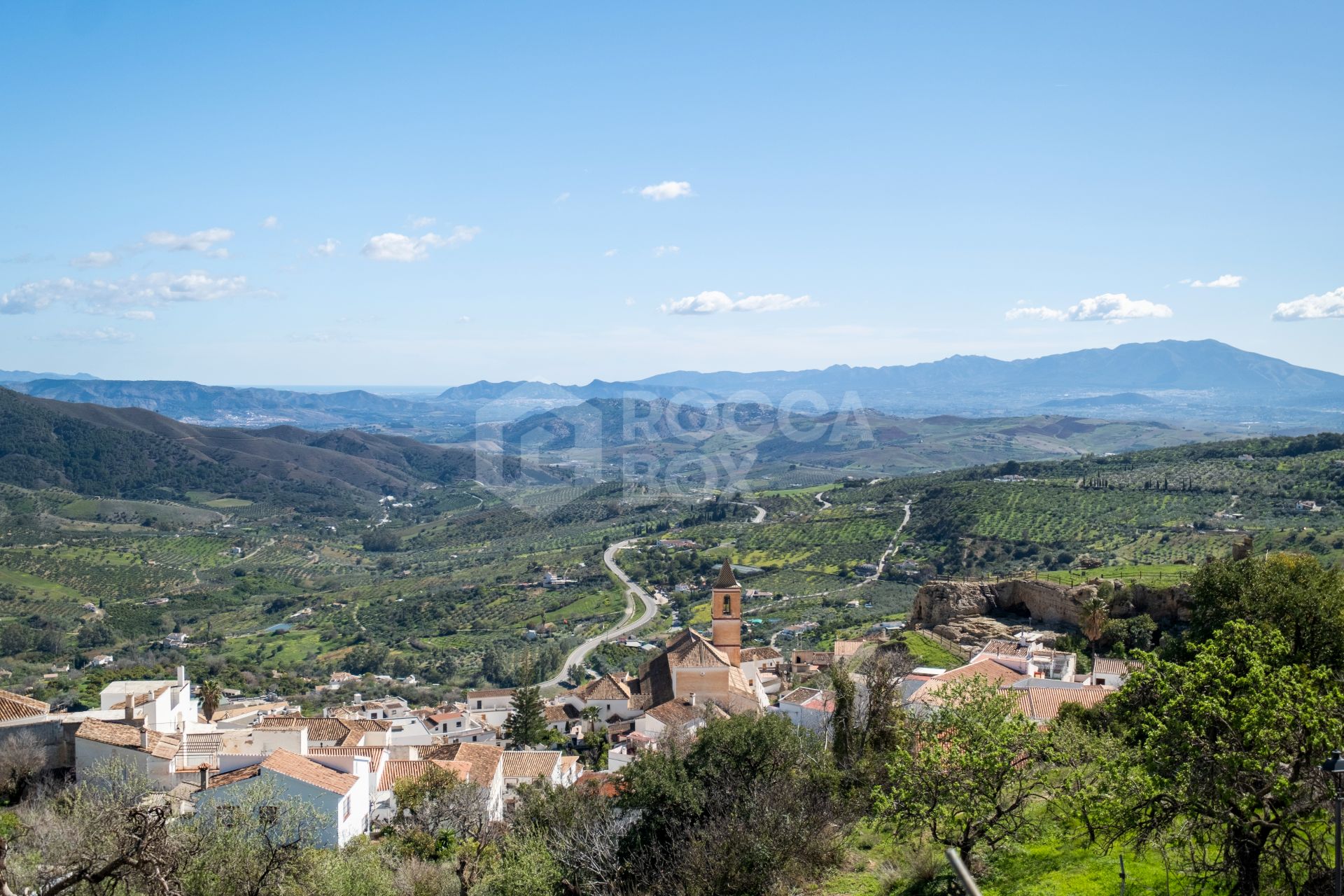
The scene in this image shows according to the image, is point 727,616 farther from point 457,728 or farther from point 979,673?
point 979,673

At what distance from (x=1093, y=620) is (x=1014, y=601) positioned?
8.02 metres

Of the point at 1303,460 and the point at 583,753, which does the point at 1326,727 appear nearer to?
the point at 583,753

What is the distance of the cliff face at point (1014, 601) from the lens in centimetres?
3706

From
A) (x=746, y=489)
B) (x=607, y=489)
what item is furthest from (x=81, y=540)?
(x=746, y=489)

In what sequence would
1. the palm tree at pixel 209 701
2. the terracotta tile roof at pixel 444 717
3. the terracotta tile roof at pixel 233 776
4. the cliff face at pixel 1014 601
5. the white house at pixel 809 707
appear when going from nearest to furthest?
the terracotta tile roof at pixel 233 776 → the white house at pixel 809 707 → the palm tree at pixel 209 701 → the cliff face at pixel 1014 601 → the terracotta tile roof at pixel 444 717

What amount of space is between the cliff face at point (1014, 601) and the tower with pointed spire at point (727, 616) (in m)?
8.58

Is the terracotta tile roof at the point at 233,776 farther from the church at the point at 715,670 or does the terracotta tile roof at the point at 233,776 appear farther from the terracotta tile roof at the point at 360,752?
the church at the point at 715,670

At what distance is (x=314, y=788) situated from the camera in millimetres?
21281

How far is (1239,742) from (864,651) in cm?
2471

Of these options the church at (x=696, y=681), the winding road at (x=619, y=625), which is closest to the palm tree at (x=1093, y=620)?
the church at (x=696, y=681)

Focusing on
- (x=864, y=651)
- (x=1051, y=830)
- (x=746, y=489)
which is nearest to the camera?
(x=1051, y=830)

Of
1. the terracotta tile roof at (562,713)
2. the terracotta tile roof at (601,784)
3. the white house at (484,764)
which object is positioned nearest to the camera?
the terracotta tile roof at (601,784)

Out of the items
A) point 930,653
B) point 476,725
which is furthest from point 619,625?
point 930,653

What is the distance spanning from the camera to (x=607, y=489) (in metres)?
161
